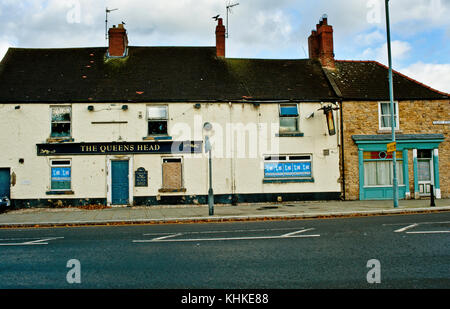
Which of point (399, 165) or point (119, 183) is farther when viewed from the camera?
point (399, 165)

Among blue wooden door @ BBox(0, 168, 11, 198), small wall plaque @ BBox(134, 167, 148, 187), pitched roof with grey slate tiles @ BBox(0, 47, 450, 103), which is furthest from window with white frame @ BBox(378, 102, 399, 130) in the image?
blue wooden door @ BBox(0, 168, 11, 198)

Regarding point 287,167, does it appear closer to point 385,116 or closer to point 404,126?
point 385,116

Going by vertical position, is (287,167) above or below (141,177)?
above

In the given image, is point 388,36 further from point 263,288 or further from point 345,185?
point 263,288

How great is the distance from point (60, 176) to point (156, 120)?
5781 mm

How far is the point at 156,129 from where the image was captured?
20281 mm

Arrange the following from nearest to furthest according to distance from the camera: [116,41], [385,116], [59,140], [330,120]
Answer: [59,140]
[330,120]
[385,116]
[116,41]

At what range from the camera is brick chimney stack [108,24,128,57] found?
23.3 m

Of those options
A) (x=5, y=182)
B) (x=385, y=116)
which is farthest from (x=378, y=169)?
(x=5, y=182)

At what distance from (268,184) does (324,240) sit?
11.1 m

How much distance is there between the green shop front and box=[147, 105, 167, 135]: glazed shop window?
10505 mm

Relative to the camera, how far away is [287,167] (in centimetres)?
2067

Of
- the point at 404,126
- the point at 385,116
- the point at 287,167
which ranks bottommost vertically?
the point at 287,167

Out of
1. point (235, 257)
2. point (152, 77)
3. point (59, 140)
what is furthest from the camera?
point (152, 77)
